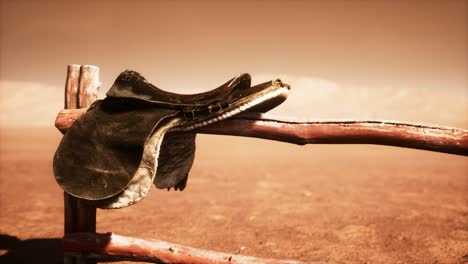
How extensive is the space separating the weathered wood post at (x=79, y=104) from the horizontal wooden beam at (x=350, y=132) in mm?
1051

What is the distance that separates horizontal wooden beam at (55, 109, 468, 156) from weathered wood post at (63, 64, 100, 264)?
105 cm

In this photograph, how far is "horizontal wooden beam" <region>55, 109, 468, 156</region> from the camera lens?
1436 mm

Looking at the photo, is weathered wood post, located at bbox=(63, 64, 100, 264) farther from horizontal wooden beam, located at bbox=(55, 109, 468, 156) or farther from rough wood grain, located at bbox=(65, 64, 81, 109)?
horizontal wooden beam, located at bbox=(55, 109, 468, 156)

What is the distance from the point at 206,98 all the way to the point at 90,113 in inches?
28.6

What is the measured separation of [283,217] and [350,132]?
10.9 feet

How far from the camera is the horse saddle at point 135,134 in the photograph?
1328 mm

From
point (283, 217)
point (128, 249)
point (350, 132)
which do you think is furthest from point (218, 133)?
point (283, 217)

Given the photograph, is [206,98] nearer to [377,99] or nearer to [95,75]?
[95,75]

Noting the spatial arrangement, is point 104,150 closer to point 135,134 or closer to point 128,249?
point 135,134

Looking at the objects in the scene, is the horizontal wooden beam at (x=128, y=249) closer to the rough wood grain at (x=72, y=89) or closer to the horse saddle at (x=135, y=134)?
the horse saddle at (x=135, y=134)

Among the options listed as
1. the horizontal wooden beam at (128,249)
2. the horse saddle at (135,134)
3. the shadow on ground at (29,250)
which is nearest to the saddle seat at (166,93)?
the horse saddle at (135,134)

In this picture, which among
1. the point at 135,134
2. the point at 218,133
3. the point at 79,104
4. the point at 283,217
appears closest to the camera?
the point at 135,134

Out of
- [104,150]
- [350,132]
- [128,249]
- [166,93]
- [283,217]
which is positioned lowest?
[283,217]

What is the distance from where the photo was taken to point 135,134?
4.72 ft
